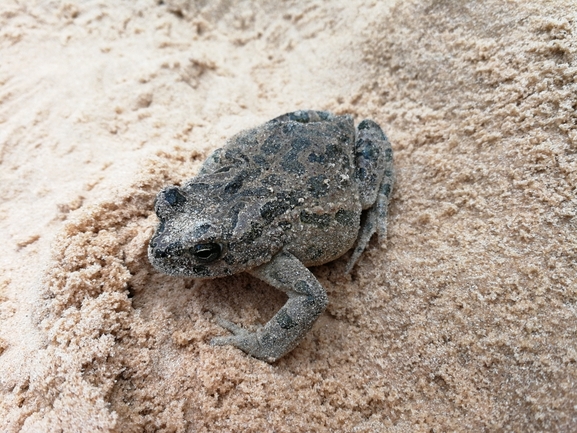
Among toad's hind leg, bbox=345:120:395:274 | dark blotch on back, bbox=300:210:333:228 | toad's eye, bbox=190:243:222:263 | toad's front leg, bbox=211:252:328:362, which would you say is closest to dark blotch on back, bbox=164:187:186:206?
toad's eye, bbox=190:243:222:263

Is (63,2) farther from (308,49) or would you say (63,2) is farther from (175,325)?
(175,325)

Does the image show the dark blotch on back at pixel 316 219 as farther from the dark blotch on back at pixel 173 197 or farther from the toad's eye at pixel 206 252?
the dark blotch on back at pixel 173 197

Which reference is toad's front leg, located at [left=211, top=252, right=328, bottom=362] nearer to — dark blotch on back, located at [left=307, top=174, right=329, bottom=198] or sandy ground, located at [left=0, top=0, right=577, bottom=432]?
sandy ground, located at [left=0, top=0, right=577, bottom=432]

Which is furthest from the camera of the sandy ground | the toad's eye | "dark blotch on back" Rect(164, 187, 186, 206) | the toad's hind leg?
the toad's hind leg

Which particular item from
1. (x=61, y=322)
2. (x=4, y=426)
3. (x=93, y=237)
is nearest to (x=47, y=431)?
(x=4, y=426)

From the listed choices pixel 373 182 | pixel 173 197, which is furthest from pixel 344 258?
pixel 173 197

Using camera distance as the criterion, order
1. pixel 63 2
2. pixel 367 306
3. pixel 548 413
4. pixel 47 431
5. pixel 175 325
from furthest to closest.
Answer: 1. pixel 63 2
2. pixel 367 306
3. pixel 175 325
4. pixel 548 413
5. pixel 47 431

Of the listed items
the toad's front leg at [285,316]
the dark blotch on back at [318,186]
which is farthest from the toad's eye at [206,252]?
the dark blotch on back at [318,186]
